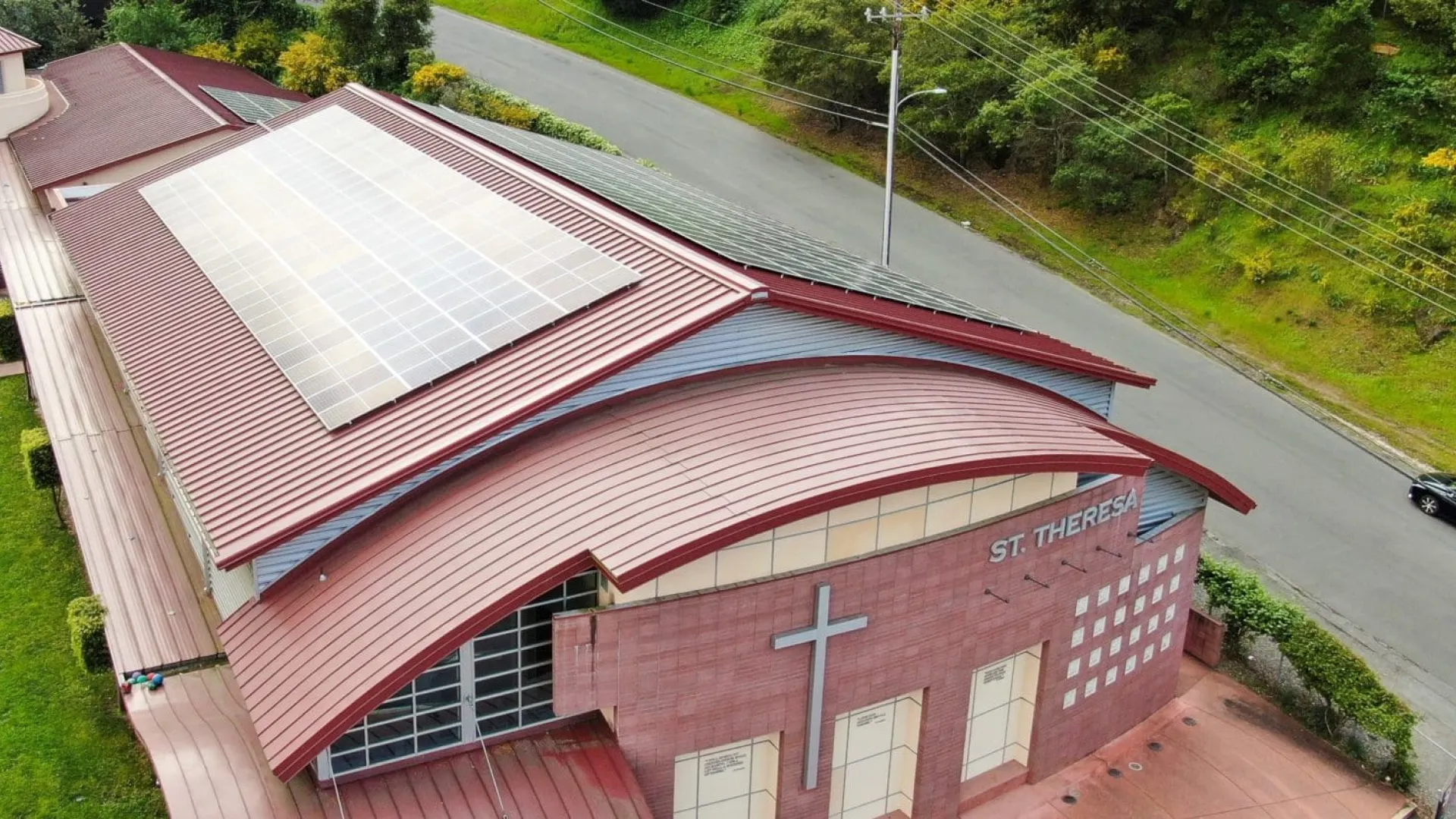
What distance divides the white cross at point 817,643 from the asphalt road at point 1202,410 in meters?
15.1

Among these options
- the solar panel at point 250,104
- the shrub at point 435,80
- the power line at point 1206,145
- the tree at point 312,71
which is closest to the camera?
the power line at point 1206,145

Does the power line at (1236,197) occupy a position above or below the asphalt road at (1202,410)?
above

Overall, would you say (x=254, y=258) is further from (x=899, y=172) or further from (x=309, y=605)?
(x=899, y=172)

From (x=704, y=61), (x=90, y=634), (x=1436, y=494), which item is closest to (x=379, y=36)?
(x=704, y=61)

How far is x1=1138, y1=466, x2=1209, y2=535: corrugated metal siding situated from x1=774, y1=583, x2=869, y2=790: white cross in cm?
837

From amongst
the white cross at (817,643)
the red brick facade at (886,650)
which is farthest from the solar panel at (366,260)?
the white cross at (817,643)

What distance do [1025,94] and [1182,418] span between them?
16.6 metres

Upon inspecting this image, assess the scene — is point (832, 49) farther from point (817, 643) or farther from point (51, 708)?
point (51, 708)

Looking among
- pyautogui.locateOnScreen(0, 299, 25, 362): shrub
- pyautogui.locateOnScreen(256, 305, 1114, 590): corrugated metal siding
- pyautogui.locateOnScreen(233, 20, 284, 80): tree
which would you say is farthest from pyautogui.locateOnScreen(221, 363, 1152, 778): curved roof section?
pyautogui.locateOnScreen(233, 20, 284, 80): tree

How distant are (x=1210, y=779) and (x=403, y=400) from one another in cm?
1751

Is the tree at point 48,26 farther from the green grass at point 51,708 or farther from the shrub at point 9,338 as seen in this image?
the green grass at point 51,708

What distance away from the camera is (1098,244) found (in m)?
49.2

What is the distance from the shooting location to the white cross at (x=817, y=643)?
2081 centimetres

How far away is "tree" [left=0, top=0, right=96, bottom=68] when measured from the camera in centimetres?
6488
